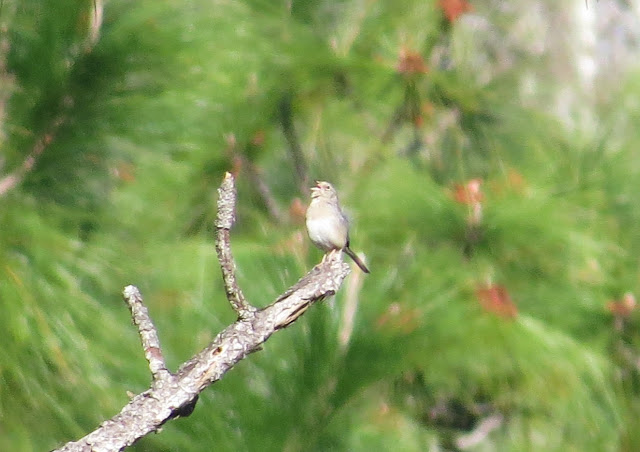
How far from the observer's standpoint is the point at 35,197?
29.0 inches

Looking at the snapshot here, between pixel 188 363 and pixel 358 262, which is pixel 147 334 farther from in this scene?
pixel 358 262

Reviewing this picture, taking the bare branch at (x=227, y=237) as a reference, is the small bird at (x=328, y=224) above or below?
above

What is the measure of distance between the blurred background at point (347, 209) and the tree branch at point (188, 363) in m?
0.23

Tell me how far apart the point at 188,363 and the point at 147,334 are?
3 centimetres

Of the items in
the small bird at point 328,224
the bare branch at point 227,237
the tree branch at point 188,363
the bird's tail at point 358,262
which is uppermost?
the small bird at point 328,224

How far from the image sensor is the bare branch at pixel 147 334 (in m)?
0.40

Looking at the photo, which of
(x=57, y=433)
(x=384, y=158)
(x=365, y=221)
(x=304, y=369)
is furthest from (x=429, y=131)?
(x=57, y=433)

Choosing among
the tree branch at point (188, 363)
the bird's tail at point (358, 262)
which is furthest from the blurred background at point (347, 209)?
the tree branch at point (188, 363)

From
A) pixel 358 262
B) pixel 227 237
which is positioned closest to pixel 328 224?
pixel 358 262

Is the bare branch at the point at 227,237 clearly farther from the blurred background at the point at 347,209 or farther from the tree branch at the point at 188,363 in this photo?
the blurred background at the point at 347,209

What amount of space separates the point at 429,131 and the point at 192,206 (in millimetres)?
382

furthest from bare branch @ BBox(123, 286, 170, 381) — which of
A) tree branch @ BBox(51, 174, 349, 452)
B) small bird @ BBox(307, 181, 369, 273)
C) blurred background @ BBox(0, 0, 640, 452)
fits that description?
small bird @ BBox(307, 181, 369, 273)

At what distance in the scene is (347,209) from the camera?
3.38 ft

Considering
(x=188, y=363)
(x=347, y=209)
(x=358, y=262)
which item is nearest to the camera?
(x=188, y=363)
